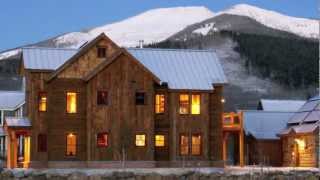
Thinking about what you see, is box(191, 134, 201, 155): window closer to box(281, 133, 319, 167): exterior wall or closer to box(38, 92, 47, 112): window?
box(281, 133, 319, 167): exterior wall

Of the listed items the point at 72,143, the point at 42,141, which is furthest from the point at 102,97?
the point at 42,141

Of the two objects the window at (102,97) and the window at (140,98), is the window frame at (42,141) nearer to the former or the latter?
the window at (102,97)

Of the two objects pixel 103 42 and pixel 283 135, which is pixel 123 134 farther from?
pixel 283 135

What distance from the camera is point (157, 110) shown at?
174 ft

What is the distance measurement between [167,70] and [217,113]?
4213 millimetres

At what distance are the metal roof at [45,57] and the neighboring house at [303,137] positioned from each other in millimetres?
16097

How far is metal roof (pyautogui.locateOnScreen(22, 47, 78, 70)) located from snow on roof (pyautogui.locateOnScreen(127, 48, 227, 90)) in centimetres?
430

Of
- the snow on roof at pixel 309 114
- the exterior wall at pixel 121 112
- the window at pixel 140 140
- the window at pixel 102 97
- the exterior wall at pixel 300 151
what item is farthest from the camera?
the snow on roof at pixel 309 114

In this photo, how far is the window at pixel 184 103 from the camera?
5283cm

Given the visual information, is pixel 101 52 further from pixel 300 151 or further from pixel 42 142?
pixel 300 151

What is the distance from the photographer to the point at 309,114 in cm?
5759

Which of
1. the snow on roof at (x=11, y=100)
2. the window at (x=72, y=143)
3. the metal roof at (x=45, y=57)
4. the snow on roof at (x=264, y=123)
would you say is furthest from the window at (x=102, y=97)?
the snow on roof at (x=264, y=123)

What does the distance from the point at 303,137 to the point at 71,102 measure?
16205 millimetres

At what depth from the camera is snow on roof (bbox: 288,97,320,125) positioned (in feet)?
185
